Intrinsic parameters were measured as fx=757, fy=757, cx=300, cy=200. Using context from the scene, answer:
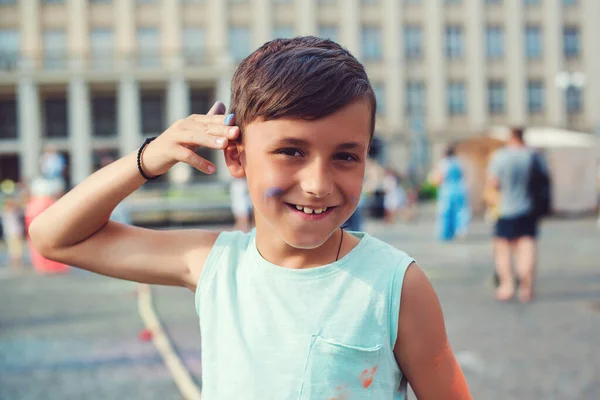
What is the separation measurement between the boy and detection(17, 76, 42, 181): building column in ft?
150

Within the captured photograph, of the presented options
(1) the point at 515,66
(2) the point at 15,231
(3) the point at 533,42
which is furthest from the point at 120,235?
(3) the point at 533,42

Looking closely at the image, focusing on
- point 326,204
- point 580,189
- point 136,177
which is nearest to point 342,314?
point 326,204

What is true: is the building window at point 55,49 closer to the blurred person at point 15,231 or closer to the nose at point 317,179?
the blurred person at point 15,231

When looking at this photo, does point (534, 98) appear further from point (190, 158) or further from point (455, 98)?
point (190, 158)

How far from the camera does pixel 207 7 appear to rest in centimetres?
4828

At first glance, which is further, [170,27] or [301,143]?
[170,27]

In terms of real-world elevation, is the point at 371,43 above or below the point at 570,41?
above

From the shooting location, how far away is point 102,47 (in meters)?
46.9

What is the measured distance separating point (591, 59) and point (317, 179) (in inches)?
2108

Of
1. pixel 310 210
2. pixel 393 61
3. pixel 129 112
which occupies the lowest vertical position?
pixel 129 112

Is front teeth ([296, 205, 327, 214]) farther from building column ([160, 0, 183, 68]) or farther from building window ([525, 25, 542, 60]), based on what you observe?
building window ([525, 25, 542, 60])

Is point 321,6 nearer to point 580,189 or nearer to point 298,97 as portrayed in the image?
point 580,189

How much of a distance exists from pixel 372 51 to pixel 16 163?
24.5m

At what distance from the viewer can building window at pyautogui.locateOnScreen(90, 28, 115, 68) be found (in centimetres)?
4662
